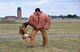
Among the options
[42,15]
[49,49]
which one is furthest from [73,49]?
[42,15]

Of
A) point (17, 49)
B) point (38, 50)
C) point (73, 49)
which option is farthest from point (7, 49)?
point (73, 49)

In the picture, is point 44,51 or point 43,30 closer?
point 44,51

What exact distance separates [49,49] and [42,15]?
5.66ft

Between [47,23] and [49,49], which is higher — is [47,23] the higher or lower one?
the higher one

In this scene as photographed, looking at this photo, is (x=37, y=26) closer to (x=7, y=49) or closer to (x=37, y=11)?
(x=37, y=11)

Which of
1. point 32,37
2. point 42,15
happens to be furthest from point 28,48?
point 42,15

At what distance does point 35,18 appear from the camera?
56.9 feet

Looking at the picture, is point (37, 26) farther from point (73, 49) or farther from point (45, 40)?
point (73, 49)

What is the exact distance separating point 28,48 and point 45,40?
0.98 m

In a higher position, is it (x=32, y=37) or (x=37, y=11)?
(x=37, y=11)

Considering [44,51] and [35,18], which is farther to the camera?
[35,18]

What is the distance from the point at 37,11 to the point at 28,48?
6.09 feet

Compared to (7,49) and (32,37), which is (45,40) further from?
(7,49)

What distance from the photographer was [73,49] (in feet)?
Answer: 56.1
